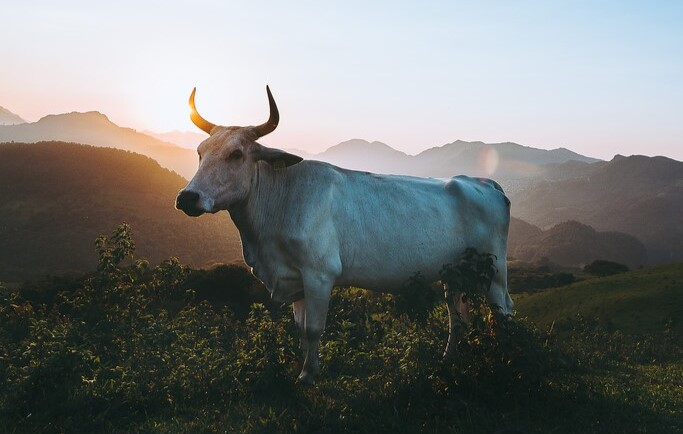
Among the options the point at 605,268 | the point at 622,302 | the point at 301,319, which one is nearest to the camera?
the point at 301,319

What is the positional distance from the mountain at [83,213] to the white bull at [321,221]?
5264 centimetres

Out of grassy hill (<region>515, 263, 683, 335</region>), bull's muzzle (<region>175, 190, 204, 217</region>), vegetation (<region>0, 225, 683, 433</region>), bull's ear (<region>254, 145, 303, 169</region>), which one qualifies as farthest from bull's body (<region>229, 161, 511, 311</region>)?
grassy hill (<region>515, 263, 683, 335</region>)

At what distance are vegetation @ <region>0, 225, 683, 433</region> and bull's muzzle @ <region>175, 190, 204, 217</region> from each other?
2.01m

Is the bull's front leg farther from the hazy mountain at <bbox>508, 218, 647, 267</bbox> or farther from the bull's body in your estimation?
the hazy mountain at <bbox>508, 218, 647, 267</bbox>

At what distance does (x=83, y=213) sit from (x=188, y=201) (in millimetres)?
82150

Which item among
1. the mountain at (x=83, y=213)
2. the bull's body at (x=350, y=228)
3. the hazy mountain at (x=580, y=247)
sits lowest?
the hazy mountain at (x=580, y=247)

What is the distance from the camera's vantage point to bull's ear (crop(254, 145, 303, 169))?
7359mm

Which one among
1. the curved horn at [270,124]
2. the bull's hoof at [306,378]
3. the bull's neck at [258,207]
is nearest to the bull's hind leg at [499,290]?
the bull's hoof at [306,378]

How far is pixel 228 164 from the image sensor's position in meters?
7.16

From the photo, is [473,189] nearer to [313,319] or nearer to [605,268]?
[313,319]

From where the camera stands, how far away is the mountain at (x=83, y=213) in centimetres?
6806

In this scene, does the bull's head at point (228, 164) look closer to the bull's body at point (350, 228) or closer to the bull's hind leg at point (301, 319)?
the bull's body at point (350, 228)

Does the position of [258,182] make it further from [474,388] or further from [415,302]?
[474,388]

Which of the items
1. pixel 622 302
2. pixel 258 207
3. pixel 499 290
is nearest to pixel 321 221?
pixel 258 207
